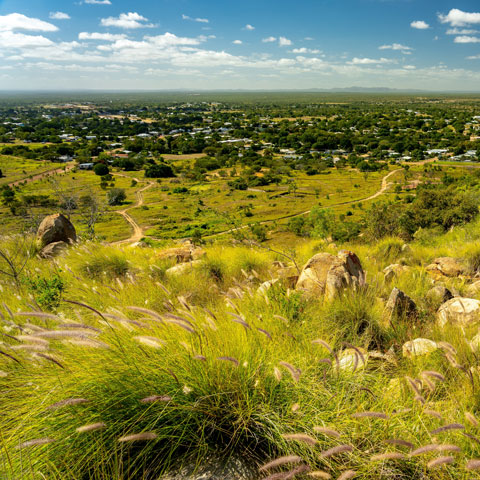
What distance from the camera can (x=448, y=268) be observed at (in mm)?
9414

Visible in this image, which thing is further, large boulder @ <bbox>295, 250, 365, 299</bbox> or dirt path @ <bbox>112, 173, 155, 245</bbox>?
dirt path @ <bbox>112, 173, 155, 245</bbox>

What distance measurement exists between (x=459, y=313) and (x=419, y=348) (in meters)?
1.67

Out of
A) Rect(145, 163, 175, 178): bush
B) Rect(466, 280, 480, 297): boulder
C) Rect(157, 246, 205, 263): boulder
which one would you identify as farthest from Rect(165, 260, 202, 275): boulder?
Rect(145, 163, 175, 178): bush

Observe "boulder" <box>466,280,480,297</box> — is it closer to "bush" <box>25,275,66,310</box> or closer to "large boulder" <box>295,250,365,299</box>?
"large boulder" <box>295,250,365,299</box>

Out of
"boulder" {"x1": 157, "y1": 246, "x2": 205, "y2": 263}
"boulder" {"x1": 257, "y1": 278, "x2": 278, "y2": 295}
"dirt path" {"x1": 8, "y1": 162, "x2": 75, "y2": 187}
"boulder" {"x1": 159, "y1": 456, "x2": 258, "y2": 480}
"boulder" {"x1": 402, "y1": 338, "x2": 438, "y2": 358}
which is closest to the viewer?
"boulder" {"x1": 159, "y1": 456, "x2": 258, "y2": 480}

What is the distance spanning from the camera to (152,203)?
9212 centimetres

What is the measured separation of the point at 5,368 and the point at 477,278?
9.93 m

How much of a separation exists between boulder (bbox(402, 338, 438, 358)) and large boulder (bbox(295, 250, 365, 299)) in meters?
1.53

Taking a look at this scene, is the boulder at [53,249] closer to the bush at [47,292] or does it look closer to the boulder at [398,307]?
the bush at [47,292]

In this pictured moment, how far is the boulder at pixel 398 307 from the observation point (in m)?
5.45

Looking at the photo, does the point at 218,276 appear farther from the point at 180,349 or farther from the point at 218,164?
the point at 218,164

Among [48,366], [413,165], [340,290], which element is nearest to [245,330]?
[48,366]

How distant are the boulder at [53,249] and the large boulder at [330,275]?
8.85 m

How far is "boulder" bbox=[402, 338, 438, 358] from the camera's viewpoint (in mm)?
4116
